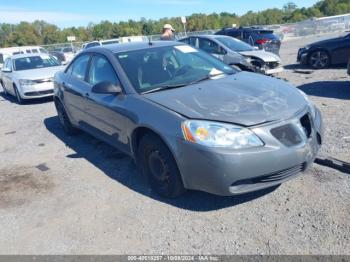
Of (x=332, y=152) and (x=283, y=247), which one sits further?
(x=332, y=152)

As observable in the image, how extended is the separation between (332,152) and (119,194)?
108 inches

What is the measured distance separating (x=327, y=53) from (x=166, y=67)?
9.08 metres

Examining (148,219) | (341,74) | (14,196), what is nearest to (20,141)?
(14,196)

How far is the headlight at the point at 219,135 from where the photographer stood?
3.24 meters

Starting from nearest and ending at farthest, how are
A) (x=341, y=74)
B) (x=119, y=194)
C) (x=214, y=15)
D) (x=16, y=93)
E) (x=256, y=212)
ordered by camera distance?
1. (x=256, y=212)
2. (x=119, y=194)
3. (x=341, y=74)
4. (x=16, y=93)
5. (x=214, y=15)

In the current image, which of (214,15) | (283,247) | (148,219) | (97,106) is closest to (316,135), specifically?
(283,247)

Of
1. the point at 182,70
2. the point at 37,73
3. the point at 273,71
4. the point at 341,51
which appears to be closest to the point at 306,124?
the point at 182,70

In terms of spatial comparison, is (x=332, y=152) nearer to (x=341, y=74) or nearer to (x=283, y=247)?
(x=283, y=247)

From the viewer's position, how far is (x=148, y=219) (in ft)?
12.0

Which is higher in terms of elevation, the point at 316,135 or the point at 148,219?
the point at 316,135

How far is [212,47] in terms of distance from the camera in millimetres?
11094

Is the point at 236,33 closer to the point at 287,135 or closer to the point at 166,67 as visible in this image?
the point at 166,67

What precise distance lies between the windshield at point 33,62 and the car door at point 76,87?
6.08 m

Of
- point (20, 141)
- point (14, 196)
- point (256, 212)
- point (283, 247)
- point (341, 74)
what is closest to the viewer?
point (283, 247)
